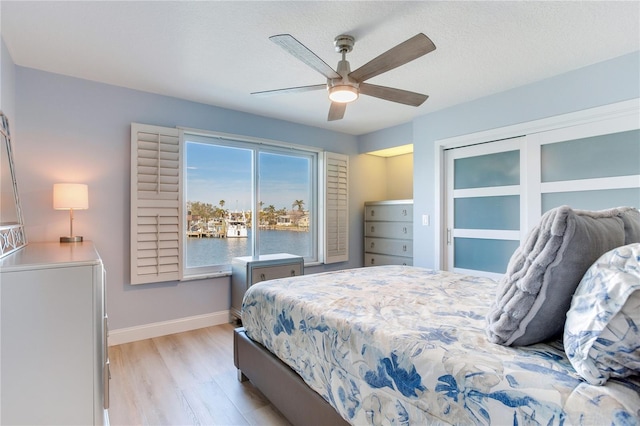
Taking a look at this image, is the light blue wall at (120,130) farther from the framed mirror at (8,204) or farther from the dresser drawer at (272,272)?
the dresser drawer at (272,272)

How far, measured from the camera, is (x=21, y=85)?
258cm

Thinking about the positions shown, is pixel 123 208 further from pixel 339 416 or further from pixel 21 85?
→ pixel 339 416

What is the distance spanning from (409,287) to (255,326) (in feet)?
3.30

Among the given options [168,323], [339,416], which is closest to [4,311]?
[339,416]

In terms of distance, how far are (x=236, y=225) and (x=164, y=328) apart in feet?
4.24

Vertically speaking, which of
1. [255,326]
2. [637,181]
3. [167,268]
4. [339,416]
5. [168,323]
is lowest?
[168,323]

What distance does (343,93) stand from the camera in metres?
2.06

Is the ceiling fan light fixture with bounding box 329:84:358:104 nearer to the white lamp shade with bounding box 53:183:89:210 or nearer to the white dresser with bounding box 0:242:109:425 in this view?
the white dresser with bounding box 0:242:109:425

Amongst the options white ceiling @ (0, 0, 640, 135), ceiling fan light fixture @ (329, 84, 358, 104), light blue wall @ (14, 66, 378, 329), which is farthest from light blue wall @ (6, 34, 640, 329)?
ceiling fan light fixture @ (329, 84, 358, 104)

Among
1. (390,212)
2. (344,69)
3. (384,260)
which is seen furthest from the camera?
(384,260)

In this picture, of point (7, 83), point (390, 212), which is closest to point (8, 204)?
point (7, 83)

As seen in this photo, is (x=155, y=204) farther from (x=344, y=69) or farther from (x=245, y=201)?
(x=344, y=69)

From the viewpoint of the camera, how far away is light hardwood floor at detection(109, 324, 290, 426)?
6.10ft

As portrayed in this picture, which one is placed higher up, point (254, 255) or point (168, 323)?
point (254, 255)
